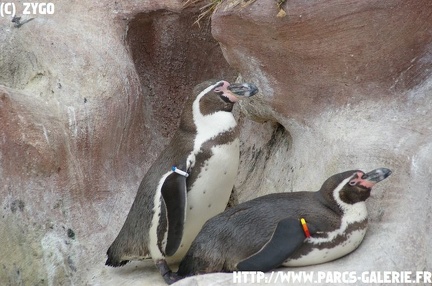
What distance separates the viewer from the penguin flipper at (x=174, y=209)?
176 inches

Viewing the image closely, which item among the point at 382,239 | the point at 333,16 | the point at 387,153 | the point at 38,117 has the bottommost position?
the point at 382,239

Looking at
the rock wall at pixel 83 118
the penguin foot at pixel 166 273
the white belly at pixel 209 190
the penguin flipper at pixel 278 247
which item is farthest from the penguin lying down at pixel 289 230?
the rock wall at pixel 83 118

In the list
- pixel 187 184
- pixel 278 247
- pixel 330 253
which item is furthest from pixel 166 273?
pixel 330 253

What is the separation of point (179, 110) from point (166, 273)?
4.72 ft

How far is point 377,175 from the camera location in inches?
164

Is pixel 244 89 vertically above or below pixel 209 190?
above

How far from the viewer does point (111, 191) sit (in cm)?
517

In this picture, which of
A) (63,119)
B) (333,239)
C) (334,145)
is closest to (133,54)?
(63,119)

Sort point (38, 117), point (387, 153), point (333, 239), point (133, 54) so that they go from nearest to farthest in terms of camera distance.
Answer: point (333, 239) < point (387, 153) < point (38, 117) < point (133, 54)

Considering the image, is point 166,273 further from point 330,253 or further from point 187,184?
point 330,253

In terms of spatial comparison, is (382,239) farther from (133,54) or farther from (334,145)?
(133,54)

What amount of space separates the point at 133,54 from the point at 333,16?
4.88 ft

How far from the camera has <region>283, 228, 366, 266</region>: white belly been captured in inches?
162

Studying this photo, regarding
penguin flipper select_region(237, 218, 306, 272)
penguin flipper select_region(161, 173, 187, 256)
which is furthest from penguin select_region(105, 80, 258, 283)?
penguin flipper select_region(237, 218, 306, 272)
